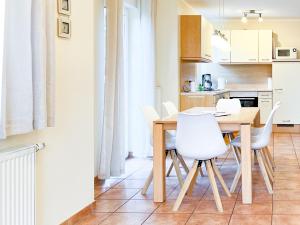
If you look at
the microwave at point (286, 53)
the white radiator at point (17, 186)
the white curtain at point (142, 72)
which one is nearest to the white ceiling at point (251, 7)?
the microwave at point (286, 53)

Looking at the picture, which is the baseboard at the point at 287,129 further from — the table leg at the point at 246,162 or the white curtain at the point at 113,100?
the table leg at the point at 246,162

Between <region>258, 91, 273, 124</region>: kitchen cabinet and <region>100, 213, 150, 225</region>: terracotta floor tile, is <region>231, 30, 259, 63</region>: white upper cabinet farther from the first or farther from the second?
<region>100, 213, 150, 225</region>: terracotta floor tile

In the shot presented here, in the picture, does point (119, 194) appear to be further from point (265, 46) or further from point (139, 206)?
point (265, 46)

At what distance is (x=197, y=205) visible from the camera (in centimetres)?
449

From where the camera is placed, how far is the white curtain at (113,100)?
209 inches

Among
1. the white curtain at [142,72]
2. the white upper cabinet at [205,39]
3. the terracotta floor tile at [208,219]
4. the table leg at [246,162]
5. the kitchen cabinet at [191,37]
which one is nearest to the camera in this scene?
the terracotta floor tile at [208,219]

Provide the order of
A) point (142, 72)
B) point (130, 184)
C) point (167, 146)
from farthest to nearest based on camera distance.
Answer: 1. point (142, 72)
2. point (130, 184)
3. point (167, 146)

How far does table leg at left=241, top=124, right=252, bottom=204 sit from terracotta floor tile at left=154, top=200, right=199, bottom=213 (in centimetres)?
46

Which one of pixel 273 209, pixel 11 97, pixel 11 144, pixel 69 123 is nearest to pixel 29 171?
pixel 11 144

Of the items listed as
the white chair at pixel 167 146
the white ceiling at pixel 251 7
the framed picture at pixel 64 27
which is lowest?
the white chair at pixel 167 146

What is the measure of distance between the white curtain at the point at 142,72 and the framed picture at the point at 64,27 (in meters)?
3.42

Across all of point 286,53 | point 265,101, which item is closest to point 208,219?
point 265,101

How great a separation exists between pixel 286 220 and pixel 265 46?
7012 mm

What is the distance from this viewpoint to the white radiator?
8.77 ft
